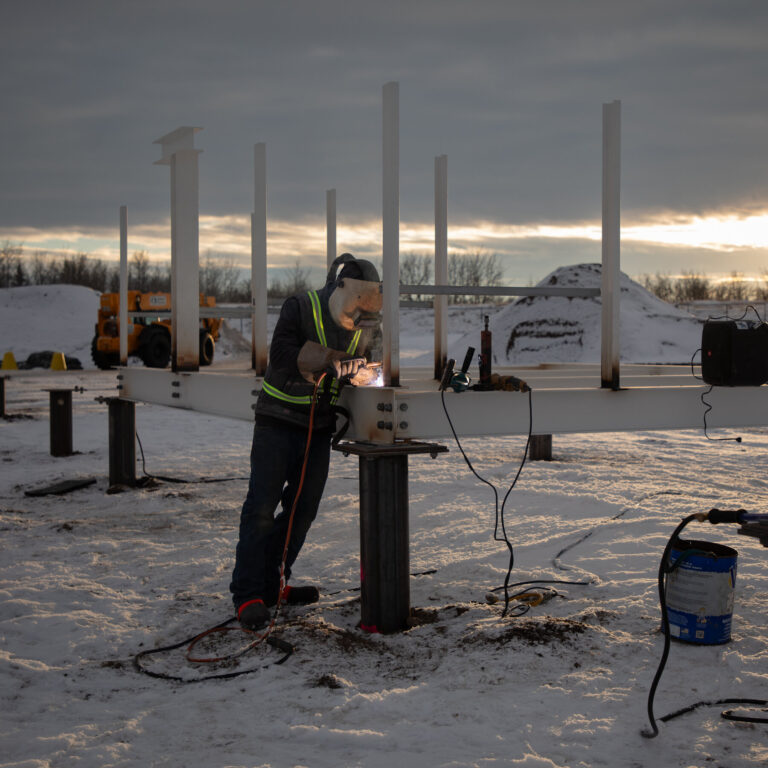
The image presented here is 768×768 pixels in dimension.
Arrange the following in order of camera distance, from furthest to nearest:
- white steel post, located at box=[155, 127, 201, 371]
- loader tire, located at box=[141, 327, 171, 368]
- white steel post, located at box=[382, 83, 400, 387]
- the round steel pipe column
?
loader tire, located at box=[141, 327, 171, 368] < white steel post, located at box=[155, 127, 201, 371] < the round steel pipe column < white steel post, located at box=[382, 83, 400, 387]

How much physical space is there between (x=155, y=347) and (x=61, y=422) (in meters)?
11.8

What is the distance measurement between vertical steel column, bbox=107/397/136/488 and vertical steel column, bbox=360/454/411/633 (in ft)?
16.3

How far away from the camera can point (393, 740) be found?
3.29 m

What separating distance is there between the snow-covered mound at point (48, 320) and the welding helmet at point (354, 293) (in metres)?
30.9

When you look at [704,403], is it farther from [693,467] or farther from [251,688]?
[693,467]

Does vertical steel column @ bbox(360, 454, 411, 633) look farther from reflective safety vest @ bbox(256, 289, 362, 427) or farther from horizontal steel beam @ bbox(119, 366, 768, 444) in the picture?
reflective safety vest @ bbox(256, 289, 362, 427)

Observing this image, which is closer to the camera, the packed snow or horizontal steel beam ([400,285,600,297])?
the packed snow

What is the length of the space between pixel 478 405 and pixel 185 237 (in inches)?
127

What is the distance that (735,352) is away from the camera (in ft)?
16.3

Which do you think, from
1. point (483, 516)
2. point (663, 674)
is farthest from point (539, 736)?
point (483, 516)

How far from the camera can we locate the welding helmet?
15.1 ft

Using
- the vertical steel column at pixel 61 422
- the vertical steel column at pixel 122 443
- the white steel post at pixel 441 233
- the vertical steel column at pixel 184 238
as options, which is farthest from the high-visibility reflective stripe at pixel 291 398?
the vertical steel column at pixel 61 422

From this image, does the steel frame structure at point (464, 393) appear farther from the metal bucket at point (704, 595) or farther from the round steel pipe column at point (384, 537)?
the metal bucket at point (704, 595)

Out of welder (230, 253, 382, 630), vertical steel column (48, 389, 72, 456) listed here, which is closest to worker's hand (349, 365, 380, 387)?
welder (230, 253, 382, 630)
